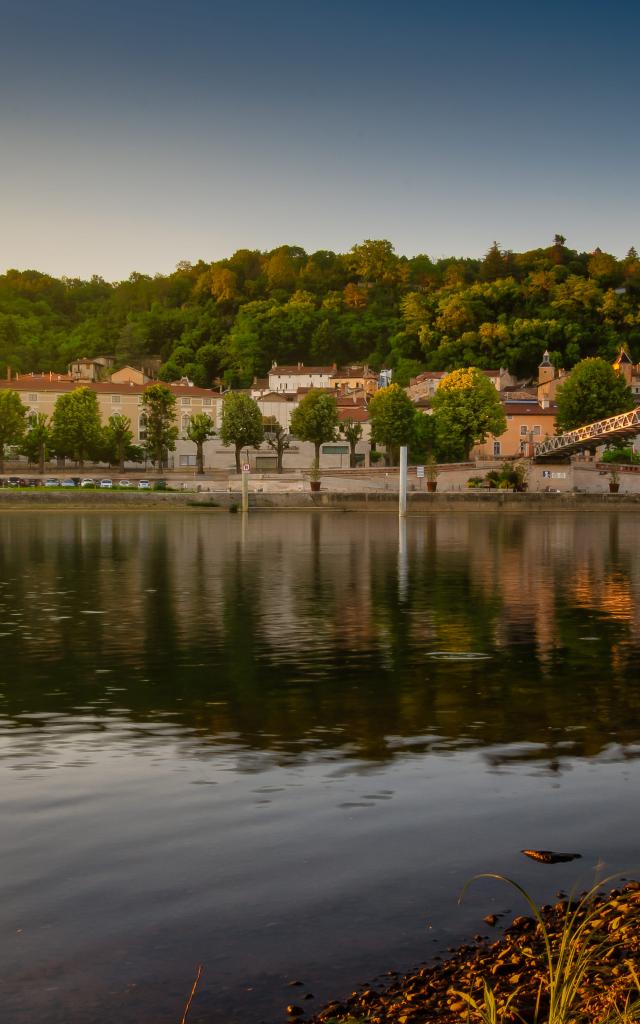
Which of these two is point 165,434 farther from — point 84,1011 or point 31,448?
point 84,1011

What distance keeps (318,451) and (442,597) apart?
307ft

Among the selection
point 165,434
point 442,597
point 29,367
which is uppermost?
point 29,367

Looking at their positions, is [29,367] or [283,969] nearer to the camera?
[283,969]

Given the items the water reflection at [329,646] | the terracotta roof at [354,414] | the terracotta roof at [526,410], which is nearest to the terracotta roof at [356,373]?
the terracotta roof at [354,414]

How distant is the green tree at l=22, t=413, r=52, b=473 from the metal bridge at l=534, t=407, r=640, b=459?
5162 cm

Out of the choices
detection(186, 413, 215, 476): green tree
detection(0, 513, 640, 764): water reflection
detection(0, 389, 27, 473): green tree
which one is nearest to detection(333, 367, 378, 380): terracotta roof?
detection(186, 413, 215, 476): green tree

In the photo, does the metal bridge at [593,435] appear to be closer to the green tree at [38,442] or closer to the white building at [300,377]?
the green tree at [38,442]

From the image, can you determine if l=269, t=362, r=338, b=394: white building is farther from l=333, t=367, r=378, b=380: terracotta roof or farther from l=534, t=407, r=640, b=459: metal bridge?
l=534, t=407, r=640, b=459: metal bridge

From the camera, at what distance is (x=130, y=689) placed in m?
16.7

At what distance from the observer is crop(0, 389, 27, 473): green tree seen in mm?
119875

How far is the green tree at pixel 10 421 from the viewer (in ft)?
393

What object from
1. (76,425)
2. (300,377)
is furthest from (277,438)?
(300,377)

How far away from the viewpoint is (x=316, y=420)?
123062 millimetres

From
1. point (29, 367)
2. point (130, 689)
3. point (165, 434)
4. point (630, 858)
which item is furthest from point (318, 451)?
point (630, 858)
